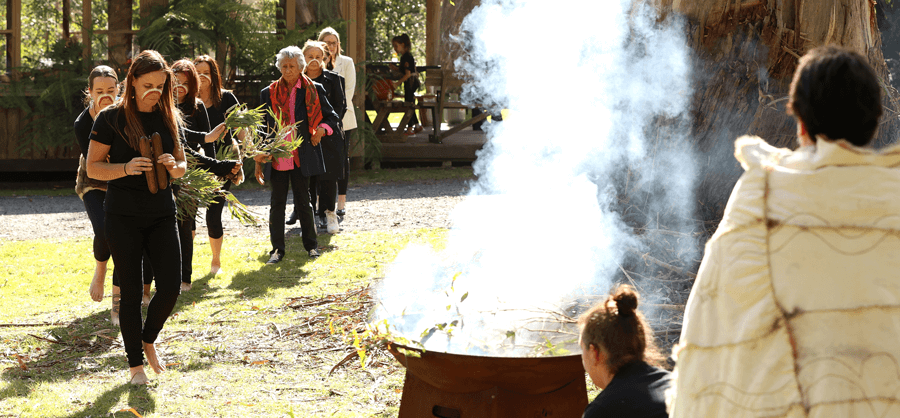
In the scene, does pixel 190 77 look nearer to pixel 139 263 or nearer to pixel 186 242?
pixel 186 242

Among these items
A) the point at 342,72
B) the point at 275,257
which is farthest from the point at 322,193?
the point at 275,257

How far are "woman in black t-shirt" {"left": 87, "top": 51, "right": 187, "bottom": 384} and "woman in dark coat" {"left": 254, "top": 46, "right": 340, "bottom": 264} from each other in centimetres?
252

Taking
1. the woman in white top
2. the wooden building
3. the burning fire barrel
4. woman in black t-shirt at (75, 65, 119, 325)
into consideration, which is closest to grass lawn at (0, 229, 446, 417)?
woman in black t-shirt at (75, 65, 119, 325)

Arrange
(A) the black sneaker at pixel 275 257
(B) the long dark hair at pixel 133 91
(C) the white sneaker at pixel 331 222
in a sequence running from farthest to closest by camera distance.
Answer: (C) the white sneaker at pixel 331 222, (A) the black sneaker at pixel 275 257, (B) the long dark hair at pixel 133 91

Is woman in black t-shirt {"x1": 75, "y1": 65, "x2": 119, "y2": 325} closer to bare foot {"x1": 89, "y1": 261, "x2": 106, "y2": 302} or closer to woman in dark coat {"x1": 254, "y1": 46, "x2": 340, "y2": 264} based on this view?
bare foot {"x1": 89, "y1": 261, "x2": 106, "y2": 302}

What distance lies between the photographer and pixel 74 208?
10031mm

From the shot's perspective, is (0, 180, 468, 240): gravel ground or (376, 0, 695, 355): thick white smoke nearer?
(376, 0, 695, 355): thick white smoke

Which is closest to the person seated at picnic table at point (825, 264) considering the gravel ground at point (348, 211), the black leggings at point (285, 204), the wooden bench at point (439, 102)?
the black leggings at point (285, 204)

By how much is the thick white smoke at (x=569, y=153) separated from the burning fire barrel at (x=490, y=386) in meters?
0.70

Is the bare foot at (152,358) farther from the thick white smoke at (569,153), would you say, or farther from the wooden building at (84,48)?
the wooden building at (84,48)

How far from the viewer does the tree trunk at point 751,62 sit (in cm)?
491

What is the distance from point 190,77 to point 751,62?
3683mm

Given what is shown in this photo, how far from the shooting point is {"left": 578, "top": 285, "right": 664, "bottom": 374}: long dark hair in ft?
7.93

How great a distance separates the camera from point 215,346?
491cm
